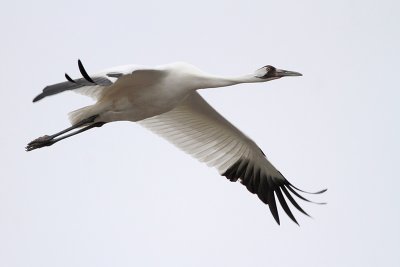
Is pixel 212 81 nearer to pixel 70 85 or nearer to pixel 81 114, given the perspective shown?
Result: pixel 81 114

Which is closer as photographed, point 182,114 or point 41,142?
point 41,142

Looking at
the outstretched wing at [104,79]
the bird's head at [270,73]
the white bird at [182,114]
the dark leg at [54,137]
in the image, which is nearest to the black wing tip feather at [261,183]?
the white bird at [182,114]

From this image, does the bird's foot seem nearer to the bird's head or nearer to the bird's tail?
the bird's tail

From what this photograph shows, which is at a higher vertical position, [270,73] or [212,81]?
[212,81]

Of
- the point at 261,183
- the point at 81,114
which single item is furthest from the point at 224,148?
the point at 81,114

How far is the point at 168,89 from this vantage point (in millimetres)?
14109

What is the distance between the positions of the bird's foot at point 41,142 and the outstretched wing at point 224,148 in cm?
196

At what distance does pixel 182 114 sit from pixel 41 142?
8.20ft

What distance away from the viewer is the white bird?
1402 centimetres

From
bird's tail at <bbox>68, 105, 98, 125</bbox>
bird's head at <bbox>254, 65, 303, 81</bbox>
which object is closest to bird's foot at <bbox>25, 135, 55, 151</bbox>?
bird's tail at <bbox>68, 105, 98, 125</bbox>

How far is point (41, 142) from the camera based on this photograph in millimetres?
15195

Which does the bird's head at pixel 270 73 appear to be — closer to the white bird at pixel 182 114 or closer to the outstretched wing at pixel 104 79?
the white bird at pixel 182 114

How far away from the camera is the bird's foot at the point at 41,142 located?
15.2 meters

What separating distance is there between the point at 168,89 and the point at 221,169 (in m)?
3.41
